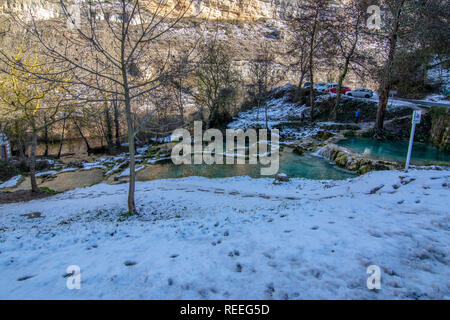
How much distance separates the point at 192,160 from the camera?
18391 millimetres

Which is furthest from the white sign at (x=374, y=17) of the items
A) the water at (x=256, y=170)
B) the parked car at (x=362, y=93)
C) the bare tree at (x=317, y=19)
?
the water at (x=256, y=170)

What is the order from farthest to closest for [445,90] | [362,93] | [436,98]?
[362,93] < [445,90] < [436,98]

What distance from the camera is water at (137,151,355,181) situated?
12690 millimetres

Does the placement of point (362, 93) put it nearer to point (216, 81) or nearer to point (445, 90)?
point (445, 90)

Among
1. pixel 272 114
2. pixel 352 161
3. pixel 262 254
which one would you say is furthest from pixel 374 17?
pixel 262 254

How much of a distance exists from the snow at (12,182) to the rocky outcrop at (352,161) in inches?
776

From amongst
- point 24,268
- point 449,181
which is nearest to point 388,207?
point 449,181

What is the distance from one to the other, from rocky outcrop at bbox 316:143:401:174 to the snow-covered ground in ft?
15.7

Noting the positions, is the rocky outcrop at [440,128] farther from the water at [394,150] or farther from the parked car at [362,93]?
the parked car at [362,93]

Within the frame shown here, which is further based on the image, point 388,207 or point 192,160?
point 192,160

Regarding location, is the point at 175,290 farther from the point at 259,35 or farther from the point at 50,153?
the point at 259,35

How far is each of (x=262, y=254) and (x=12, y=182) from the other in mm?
18006

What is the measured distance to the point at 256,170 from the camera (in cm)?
1421

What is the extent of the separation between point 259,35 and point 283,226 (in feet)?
303
